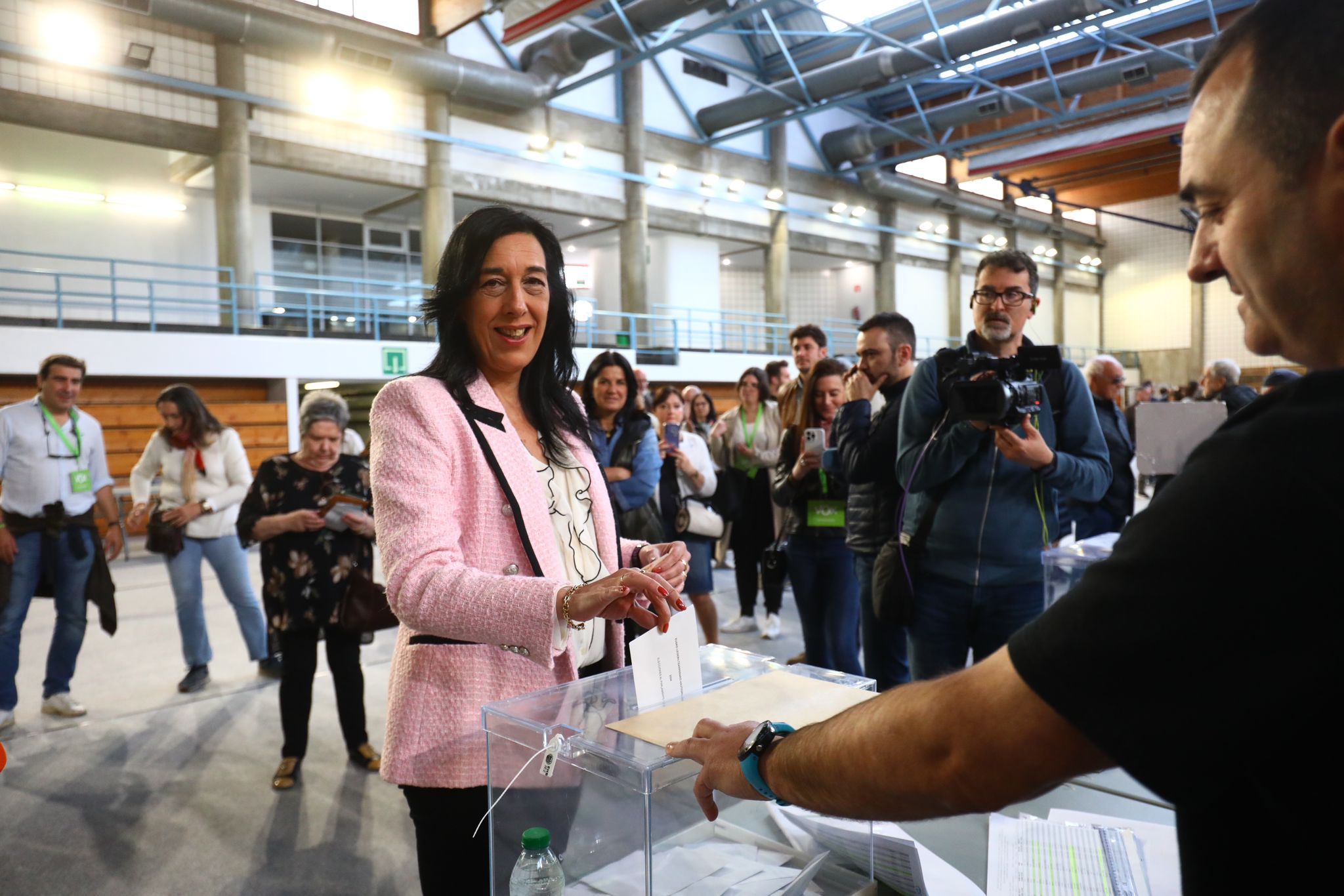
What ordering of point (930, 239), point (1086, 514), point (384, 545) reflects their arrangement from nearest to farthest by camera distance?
point (384, 545) → point (1086, 514) → point (930, 239)

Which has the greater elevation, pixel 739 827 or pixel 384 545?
pixel 384 545

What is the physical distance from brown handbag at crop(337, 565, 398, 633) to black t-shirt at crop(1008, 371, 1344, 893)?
9.84 ft

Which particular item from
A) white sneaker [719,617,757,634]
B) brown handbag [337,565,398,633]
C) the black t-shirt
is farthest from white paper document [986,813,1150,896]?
white sneaker [719,617,757,634]

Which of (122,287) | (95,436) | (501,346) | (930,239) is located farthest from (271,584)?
(930,239)

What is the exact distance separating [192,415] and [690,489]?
105 inches

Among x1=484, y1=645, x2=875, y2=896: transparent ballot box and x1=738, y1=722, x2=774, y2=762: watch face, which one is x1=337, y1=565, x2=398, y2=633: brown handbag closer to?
x1=484, y1=645, x2=875, y2=896: transparent ballot box

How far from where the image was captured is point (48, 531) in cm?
388

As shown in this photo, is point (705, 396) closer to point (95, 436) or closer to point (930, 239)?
point (95, 436)

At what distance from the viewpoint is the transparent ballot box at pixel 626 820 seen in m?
1.01

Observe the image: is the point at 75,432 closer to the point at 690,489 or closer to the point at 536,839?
the point at 690,489

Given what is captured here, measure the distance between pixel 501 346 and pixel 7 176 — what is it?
41.5 ft

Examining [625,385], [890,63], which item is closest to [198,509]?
[625,385]

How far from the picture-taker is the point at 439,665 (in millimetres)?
1330

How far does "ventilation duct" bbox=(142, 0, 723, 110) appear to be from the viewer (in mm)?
9648
